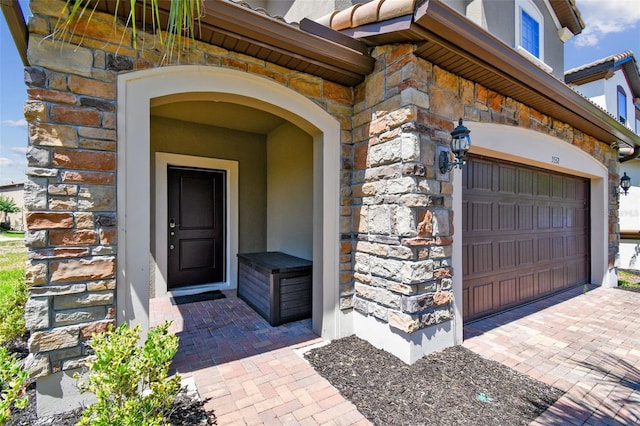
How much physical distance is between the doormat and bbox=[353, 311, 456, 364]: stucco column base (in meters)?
2.85

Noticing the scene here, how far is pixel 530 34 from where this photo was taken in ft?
20.9

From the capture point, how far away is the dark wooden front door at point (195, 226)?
5441mm

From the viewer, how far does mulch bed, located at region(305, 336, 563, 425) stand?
225cm

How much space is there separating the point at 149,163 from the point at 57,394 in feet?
6.33

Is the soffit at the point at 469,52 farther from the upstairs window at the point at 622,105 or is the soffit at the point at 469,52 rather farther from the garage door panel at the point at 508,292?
the upstairs window at the point at 622,105

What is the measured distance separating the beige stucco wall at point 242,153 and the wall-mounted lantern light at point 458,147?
3.79 metres

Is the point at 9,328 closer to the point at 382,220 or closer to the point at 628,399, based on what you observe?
the point at 382,220

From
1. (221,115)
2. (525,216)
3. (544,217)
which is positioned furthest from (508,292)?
(221,115)

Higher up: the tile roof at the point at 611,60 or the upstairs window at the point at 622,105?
the tile roof at the point at 611,60

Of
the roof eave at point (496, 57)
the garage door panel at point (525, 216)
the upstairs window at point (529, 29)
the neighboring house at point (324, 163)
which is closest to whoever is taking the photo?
the neighboring house at point (324, 163)

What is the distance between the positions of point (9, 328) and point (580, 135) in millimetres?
8835

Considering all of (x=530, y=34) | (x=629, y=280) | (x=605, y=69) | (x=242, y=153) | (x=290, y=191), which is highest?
(x=605, y=69)

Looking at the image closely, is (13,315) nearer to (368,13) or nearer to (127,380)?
(127,380)

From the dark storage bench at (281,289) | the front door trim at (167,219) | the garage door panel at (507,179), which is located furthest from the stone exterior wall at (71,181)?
the garage door panel at (507,179)
